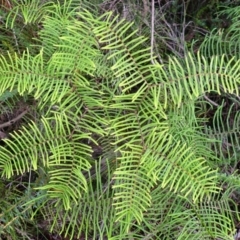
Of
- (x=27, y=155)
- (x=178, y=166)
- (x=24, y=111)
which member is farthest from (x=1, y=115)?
(x=178, y=166)

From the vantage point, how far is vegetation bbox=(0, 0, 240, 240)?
3.02 ft

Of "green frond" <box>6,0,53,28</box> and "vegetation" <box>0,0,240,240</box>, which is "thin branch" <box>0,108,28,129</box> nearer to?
"vegetation" <box>0,0,240,240</box>

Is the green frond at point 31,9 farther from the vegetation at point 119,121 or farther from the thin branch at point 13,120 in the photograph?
the thin branch at point 13,120

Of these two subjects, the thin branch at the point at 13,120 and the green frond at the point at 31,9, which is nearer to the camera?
the green frond at the point at 31,9

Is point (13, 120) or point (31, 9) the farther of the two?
point (13, 120)

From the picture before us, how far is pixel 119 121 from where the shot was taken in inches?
39.3

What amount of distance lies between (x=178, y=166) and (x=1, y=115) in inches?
24.4

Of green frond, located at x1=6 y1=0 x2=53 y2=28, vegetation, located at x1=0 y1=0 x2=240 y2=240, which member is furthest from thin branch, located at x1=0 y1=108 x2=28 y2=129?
green frond, located at x1=6 y1=0 x2=53 y2=28

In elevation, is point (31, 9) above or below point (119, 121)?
above

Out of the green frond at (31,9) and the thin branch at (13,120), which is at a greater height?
the green frond at (31,9)

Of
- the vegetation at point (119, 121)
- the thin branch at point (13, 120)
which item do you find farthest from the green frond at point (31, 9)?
the thin branch at point (13, 120)

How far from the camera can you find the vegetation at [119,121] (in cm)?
92

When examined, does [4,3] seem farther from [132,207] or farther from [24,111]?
[132,207]

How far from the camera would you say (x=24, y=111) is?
48.5 inches
